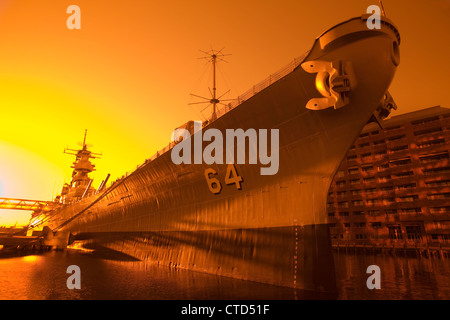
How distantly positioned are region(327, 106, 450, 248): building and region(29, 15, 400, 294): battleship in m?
32.8

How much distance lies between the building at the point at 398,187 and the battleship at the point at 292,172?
32.8 metres

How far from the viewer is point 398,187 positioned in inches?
1588

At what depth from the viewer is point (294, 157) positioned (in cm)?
1107

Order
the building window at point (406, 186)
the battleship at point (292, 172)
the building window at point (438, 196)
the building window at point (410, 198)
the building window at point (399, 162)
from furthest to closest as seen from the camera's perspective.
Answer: the building window at point (399, 162)
the building window at point (406, 186)
the building window at point (410, 198)
the building window at point (438, 196)
the battleship at point (292, 172)

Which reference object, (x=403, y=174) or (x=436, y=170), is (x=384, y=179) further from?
(x=436, y=170)

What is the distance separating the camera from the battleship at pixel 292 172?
939 cm

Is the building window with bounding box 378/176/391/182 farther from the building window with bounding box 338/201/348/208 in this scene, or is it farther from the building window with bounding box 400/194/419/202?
the building window with bounding box 338/201/348/208

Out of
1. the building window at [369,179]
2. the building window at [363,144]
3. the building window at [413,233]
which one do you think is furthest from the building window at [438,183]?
the building window at [363,144]

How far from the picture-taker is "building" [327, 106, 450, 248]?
36.6 m

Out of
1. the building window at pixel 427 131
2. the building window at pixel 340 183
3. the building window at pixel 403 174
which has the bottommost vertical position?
the building window at pixel 340 183

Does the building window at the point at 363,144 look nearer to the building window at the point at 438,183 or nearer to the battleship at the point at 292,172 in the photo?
the building window at the point at 438,183

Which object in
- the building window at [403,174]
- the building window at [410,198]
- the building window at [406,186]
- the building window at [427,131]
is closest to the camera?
the building window at [410,198]

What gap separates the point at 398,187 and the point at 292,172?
124ft
